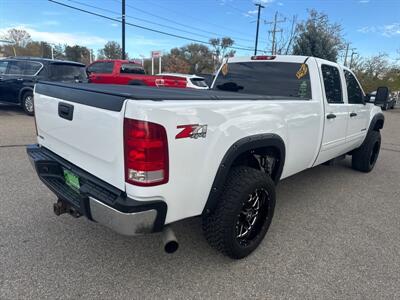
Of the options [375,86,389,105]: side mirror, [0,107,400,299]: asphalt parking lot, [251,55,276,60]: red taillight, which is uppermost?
[251,55,276,60]: red taillight

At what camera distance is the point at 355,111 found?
14.9ft

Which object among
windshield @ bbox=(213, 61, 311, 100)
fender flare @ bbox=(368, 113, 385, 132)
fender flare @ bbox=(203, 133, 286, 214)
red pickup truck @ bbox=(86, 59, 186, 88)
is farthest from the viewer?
red pickup truck @ bbox=(86, 59, 186, 88)

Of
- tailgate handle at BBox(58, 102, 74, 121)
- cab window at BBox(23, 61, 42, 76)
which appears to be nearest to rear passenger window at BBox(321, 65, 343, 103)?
tailgate handle at BBox(58, 102, 74, 121)

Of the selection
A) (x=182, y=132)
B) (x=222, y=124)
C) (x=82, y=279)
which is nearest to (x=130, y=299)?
(x=82, y=279)

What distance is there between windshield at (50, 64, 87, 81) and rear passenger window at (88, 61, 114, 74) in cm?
333

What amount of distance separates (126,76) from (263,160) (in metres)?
10.2

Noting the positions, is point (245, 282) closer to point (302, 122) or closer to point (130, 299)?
point (130, 299)

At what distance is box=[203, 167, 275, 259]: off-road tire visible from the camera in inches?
94.2

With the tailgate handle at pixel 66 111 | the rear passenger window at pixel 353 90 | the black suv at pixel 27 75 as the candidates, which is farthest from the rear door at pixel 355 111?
the black suv at pixel 27 75

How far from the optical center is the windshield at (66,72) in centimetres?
927

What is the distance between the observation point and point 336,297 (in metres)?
2.29

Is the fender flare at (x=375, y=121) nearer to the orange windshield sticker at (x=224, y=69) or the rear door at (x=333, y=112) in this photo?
the rear door at (x=333, y=112)

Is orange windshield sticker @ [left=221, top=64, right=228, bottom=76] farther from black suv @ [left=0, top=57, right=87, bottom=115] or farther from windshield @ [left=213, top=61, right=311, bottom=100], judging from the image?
black suv @ [left=0, top=57, right=87, bottom=115]

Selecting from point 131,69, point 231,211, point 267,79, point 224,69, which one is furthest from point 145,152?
point 131,69
